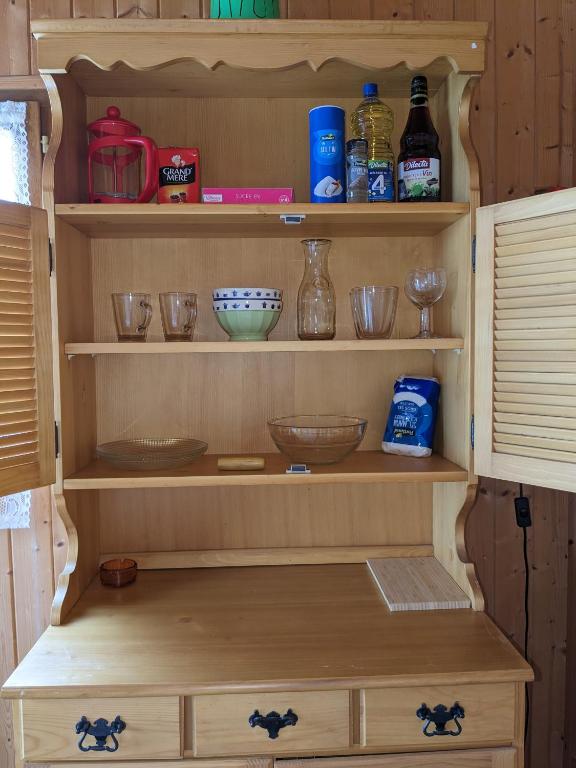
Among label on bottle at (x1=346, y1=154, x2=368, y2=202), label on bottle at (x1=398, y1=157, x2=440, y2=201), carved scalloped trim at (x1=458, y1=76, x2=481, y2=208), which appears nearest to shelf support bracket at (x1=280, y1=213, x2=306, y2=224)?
label on bottle at (x1=346, y1=154, x2=368, y2=202)

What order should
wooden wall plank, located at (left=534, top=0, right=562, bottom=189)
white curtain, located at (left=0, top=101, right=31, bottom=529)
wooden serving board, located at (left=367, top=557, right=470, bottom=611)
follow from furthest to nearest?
wooden wall plank, located at (left=534, top=0, right=562, bottom=189) < white curtain, located at (left=0, top=101, right=31, bottom=529) < wooden serving board, located at (left=367, top=557, right=470, bottom=611)

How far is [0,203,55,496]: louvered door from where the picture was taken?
4.04 ft

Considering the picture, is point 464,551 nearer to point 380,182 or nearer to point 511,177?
point 380,182

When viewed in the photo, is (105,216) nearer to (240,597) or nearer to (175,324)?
(175,324)

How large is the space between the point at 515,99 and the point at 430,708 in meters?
→ 1.51

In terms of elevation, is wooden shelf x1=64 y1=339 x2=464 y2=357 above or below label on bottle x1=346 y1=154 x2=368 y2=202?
below

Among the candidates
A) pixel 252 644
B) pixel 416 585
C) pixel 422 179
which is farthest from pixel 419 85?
pixel 252 644

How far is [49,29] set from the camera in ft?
4.05

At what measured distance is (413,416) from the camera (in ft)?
4.98

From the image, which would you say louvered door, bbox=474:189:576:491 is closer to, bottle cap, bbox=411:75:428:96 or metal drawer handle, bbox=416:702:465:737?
bottle cap, bbox=411:75:428:96

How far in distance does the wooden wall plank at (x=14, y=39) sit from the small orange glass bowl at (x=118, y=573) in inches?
49.5

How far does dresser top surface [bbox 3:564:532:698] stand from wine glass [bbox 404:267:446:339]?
64 cm

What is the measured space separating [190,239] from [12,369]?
57cm

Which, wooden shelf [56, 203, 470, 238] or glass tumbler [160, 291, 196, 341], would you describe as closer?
wooden shelf [56, 203, 470, 238]
